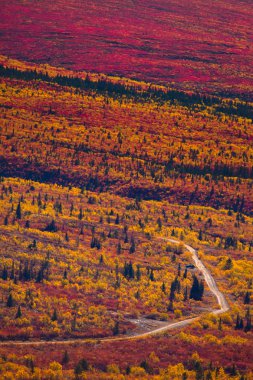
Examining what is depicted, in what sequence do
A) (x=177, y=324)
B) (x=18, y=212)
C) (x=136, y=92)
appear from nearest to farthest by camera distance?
(x=177, y=324) < (x=18, y=212) < (x=136, y=92)

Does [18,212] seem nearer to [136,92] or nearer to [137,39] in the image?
[136,92]

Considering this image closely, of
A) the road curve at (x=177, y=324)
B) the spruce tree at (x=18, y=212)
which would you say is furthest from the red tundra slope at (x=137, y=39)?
the road curve at (x=177, y=324)

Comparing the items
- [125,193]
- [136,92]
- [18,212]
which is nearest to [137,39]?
[136,92]

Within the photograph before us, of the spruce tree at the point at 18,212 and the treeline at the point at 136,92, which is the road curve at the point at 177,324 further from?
the treeline at the point at 136,92

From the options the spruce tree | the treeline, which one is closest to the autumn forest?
the spruce tree

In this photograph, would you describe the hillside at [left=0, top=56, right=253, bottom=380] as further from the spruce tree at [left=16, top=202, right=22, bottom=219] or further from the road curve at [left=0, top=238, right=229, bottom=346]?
the spruce tree at [left=16, top=202, right=22, bottom=219]

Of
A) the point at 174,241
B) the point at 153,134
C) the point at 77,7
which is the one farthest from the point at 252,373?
the point at 77,7
